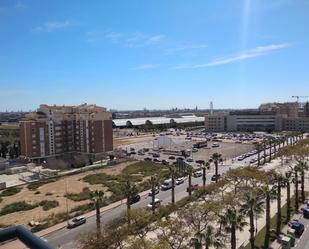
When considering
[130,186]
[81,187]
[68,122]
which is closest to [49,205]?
[81,187]

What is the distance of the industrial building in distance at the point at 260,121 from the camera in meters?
128

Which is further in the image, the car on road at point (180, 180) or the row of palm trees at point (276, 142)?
the row of palm trees at point (276, 142)

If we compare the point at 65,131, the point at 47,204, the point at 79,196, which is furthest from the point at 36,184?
the point at 65,131

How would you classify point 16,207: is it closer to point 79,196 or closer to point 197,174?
point 79,196

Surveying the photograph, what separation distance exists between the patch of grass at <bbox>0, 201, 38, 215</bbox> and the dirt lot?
34.0 inches

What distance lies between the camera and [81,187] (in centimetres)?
4912

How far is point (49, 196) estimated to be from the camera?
4459 cm

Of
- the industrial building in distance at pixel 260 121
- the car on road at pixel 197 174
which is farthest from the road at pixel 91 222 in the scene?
the industrial building in distance at pixel 260 121

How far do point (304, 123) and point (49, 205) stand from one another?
112 metres

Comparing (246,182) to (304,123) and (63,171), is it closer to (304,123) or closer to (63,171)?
(63,171)

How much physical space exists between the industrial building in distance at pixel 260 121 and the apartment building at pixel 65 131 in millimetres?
71998

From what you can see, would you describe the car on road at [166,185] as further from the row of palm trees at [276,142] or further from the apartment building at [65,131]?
the row of palm trees at [276,142]

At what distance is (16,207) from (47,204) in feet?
12.3

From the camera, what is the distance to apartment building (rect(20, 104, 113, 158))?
70.4 metres
